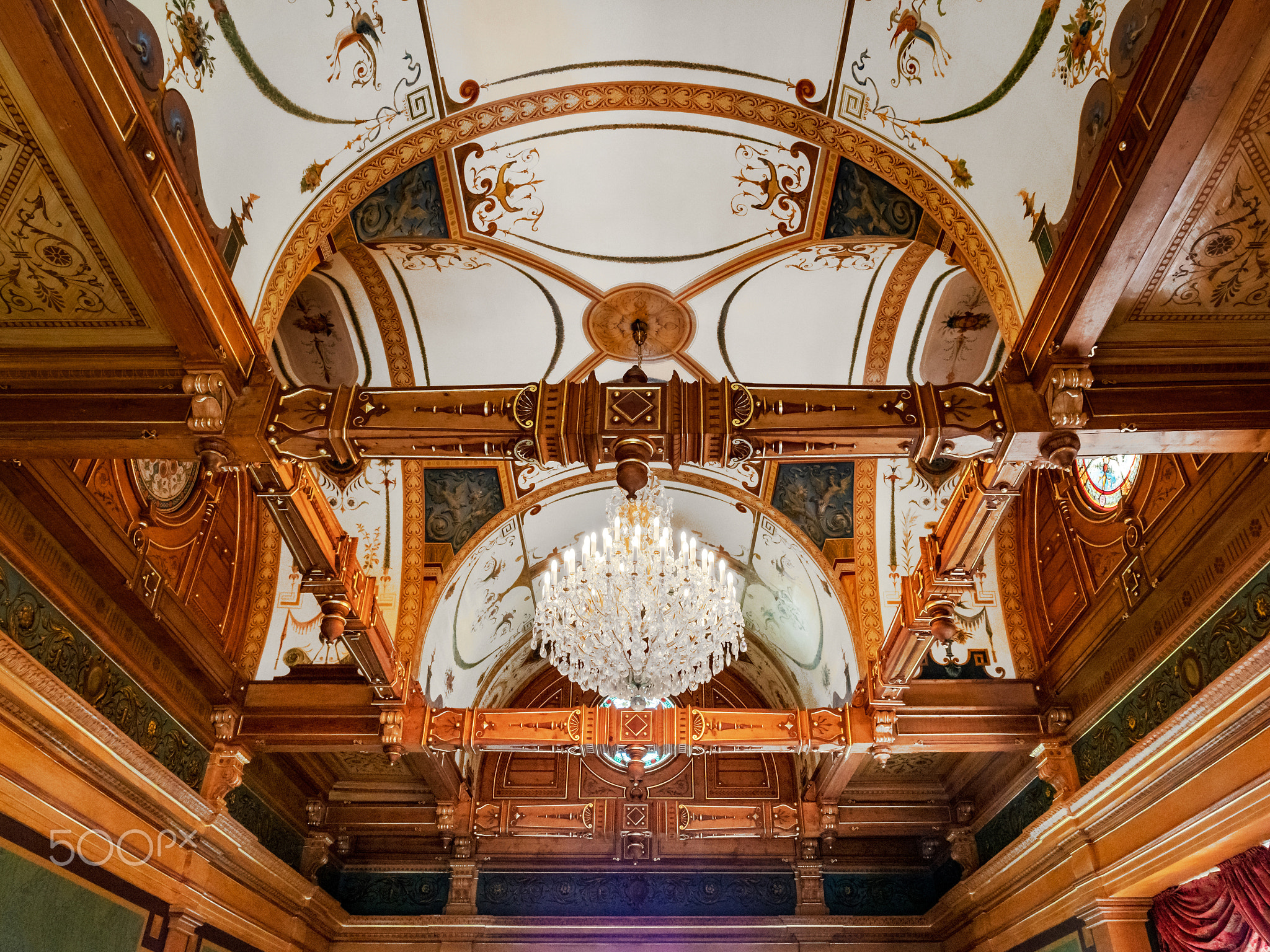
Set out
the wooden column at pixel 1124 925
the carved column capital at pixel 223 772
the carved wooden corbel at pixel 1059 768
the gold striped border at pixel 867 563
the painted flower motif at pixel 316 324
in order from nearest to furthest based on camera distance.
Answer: the wooden column at pixel 1124 925
the carved wooden corbel at pixel 1059 768
the painted flower motif at pixel 316 324
the carved column capital at pixel 223 772
the gold striped border at pixel 867 563

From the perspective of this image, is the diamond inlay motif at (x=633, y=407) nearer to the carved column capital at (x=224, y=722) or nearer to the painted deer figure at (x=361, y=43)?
the painted deer figure at (x=361, y=43)

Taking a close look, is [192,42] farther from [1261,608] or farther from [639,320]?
[1261,608]

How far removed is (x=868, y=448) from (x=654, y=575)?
11.2 ft

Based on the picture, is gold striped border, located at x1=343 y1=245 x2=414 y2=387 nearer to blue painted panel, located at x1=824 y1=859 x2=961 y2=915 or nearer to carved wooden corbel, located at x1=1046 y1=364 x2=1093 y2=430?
carved wooden corbel, located at x1=1046 y1=364 x2=1093 y2=430

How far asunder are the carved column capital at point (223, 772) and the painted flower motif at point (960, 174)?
26.6 ft

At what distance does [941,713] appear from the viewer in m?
9.27

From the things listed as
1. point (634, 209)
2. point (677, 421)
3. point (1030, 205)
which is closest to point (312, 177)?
point (634, 209)

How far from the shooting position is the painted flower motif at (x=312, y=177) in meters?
5.83

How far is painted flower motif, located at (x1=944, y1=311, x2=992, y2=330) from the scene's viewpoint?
8.55 metres

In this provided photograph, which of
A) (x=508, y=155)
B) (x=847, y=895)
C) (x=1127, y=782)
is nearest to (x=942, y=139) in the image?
(x=508, y=155)

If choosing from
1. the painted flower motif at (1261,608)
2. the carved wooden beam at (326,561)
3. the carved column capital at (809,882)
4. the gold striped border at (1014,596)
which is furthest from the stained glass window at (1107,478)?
the carved column capital at (809,882)

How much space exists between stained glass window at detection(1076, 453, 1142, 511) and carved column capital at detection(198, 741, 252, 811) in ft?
27.1

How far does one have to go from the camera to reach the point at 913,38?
5668 millimetres

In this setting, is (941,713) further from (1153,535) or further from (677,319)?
(677,319)
